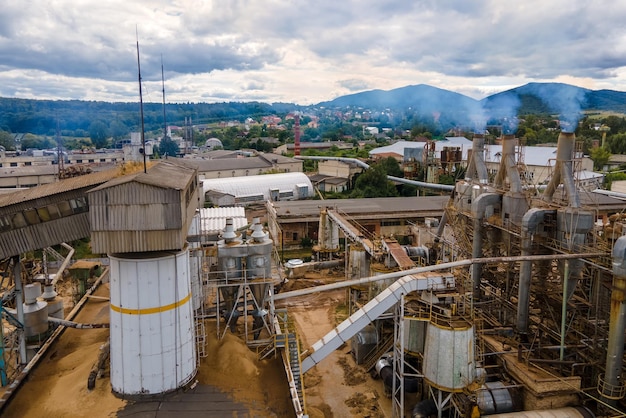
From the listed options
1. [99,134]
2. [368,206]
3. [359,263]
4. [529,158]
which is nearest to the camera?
[359,263]

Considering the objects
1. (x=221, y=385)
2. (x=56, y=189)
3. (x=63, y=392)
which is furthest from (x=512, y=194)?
(x=63, y=392)

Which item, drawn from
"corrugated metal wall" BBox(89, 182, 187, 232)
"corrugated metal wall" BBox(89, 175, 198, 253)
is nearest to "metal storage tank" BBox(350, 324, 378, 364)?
"corrugated metal wall" BBox(89, 175, 198, 253)

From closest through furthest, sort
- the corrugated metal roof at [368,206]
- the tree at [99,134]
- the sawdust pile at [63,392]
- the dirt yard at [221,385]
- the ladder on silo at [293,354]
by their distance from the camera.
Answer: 1. the sawdust pile at [63,392]
2. the dirt yard at [221,385]
3. the ladder on silo at [293,354]
4. the corrugated metal roof at [368,206]
5. the tree at [99,134]

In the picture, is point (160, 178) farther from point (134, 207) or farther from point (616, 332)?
point (616, 332)

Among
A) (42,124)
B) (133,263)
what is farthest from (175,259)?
(42,124)

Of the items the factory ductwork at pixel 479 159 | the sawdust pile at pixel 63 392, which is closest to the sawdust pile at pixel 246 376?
the sawdust pile at pixel 63 392

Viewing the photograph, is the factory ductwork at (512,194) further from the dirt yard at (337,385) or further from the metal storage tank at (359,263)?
the dirt yard at (337,385)
